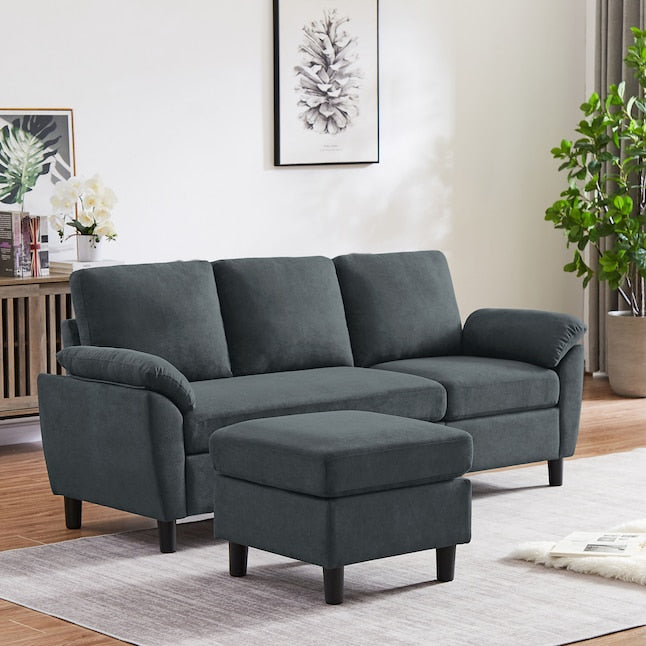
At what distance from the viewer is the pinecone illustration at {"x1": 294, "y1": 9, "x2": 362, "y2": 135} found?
22.1ft

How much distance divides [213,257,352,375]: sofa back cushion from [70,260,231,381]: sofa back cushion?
9 cm

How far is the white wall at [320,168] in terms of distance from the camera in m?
6.06

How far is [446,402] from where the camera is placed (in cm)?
475

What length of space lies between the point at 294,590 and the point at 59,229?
2.55 meters

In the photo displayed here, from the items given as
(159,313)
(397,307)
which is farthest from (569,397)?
(159,313)

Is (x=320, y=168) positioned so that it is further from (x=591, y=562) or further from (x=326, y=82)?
(x=591, y=562)

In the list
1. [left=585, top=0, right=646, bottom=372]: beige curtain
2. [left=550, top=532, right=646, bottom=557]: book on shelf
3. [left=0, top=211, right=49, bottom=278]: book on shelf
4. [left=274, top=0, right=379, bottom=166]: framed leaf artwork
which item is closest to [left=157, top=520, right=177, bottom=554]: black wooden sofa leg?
[left=550, top=532, right=646, bottom=557]: book on shelf

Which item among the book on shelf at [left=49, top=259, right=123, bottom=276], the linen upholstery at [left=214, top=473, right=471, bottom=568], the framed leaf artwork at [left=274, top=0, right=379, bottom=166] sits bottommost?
the linen upholstery at [left=214, top=473, right=471, bottom=568]

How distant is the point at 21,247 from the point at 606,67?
3805mm

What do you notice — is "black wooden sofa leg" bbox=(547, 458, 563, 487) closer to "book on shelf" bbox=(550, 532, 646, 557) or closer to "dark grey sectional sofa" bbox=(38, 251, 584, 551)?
"dark grey sectional sofa" bbox=(38, 251, 584, 551)

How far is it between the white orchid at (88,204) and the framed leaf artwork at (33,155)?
0.20 meters

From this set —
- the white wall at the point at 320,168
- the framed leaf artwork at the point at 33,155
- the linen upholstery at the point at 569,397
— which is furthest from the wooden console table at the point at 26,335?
the linen upholstery at the point at 569,397

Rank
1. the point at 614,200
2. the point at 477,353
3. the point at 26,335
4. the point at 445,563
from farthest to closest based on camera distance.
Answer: the point at 614,200 < the point at 26,335 < the point at 477,353 < the point at 445,563

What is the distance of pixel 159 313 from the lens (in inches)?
179
